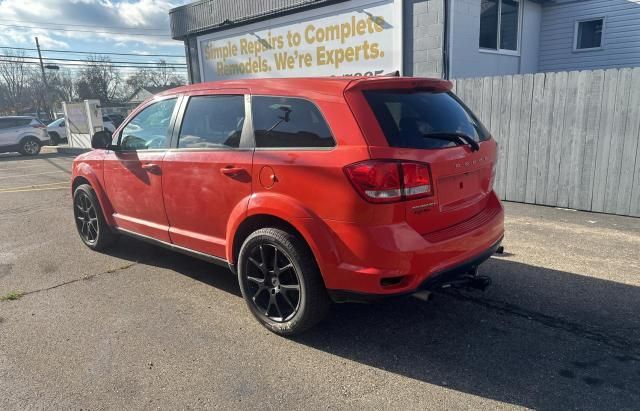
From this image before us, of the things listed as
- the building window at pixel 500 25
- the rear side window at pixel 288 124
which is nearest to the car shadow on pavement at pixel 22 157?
the building window at pixel 500 25

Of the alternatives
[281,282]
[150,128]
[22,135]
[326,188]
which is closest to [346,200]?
[326,188]

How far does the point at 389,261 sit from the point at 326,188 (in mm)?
610

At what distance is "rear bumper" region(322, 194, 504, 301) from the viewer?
9.04 feet

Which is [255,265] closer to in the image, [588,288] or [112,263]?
[112,263]

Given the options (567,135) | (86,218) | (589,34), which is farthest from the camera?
(589,34)

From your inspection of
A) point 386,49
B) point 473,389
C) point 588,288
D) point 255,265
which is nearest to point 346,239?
point 255,265

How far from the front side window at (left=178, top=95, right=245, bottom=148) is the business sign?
6.76m

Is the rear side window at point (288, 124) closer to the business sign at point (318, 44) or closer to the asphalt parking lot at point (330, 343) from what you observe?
the asphalt parking lot at point (330, 343)

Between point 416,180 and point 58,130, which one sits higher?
point 416,180

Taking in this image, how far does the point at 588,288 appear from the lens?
397 centimetres

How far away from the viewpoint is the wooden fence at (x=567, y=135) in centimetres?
621

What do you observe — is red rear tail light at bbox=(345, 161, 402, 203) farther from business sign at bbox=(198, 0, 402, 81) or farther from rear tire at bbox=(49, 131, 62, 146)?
rear tire at bbox=(49, 131, 62, 146)

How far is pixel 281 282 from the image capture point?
3.33 m

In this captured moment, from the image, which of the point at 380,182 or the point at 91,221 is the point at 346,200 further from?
the point at 91,221
